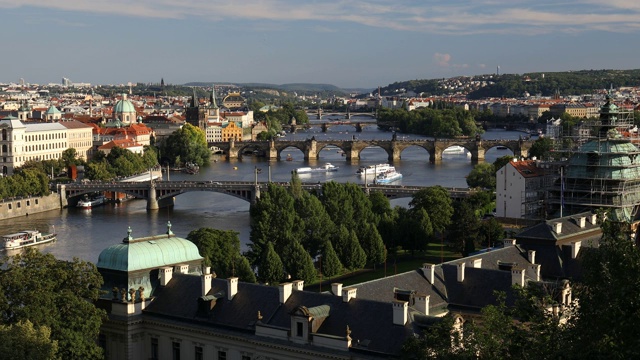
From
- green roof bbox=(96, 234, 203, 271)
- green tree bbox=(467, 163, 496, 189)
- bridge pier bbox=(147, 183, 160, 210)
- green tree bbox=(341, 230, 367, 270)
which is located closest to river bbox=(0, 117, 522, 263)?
bridge pier bbox=(147, 183, 160, 210)

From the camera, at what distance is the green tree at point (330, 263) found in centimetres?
3334

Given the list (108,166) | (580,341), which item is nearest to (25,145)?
(108,166)

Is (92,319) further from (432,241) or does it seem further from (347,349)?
(432,241)

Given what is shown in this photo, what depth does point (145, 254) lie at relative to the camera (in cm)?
2150

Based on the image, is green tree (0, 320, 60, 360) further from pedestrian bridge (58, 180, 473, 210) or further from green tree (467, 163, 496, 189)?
green tree (467, 163, 496, 189)

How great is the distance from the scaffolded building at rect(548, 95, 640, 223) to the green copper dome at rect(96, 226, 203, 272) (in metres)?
20.3

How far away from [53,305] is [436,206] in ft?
82.8

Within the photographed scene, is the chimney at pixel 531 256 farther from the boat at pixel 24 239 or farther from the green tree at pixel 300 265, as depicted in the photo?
the boat at pixel 24 239

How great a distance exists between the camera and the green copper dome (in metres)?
21.3

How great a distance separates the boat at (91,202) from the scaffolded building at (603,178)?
3006cm

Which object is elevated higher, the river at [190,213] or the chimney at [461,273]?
the chimney at [461,273]

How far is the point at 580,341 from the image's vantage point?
1253 cm

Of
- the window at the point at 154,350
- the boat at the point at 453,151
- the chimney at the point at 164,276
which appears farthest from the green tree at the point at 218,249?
the boat at the point at 453,151

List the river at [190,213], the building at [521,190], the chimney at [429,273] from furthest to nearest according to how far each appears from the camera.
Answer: the river at [190,213] < the building at [521,190] < the chimney at [429,273]
